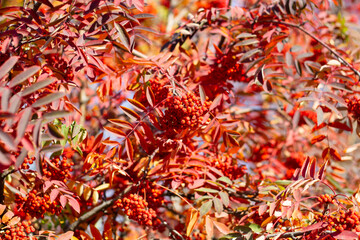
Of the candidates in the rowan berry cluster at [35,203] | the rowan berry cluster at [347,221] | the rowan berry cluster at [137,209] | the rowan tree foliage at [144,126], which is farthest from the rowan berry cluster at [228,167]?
the rowan berry cluster at [35,203]

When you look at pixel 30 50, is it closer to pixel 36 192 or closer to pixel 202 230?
pixel 36 192

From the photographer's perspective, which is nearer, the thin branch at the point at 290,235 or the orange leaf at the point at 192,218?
the thin branch at the point at 290,235

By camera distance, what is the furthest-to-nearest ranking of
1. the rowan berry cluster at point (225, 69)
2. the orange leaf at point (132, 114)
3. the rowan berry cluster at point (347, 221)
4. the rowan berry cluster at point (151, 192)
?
the rowan berry cluster at point (225, 69), the rowan berry cluster at point (151, 192), the orange leaf at point (132, 114), the rowan berry cluster at point (347, 221)

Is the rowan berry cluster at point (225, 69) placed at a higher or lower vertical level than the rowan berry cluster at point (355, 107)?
higher

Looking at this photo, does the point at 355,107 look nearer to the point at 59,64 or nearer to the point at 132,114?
the point at 132,114

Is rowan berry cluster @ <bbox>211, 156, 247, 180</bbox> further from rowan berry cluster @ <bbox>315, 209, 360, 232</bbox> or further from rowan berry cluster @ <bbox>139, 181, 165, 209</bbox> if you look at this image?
rowan berry cluster @ <bbox>315, 209, 360, 232</bbox>

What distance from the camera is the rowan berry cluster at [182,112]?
5.43 feet

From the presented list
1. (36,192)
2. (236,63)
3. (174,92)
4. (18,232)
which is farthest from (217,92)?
(18,232)

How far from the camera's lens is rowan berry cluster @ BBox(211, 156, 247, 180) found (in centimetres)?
227

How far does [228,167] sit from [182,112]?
0.77 metres

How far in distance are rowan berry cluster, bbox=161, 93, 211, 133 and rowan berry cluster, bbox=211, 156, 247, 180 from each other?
56cm

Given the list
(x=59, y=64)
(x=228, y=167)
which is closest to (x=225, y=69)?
(x=228, y=167)

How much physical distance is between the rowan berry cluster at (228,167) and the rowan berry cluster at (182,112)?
56cm

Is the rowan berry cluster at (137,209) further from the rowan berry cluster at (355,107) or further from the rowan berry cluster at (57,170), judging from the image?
the rowan berry cluster at (355,107)
